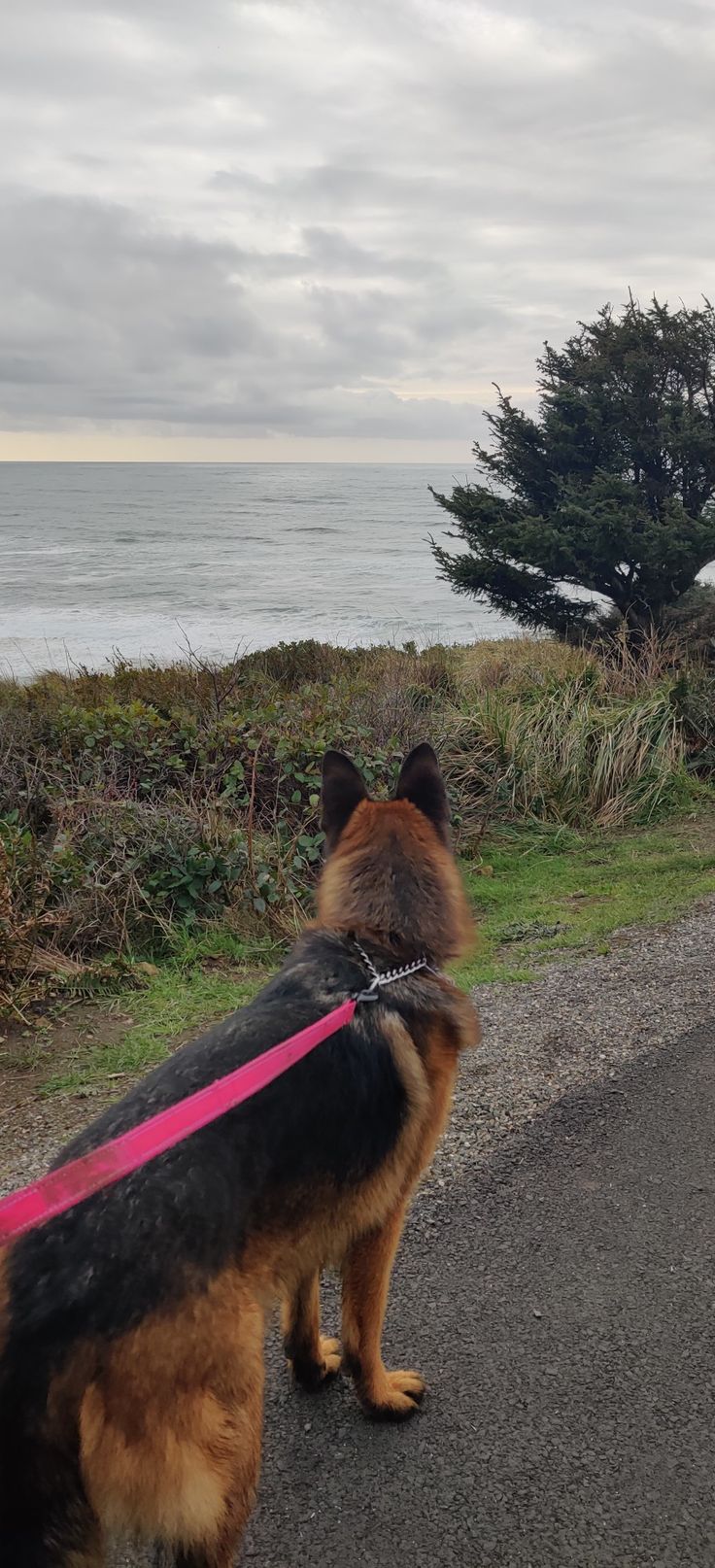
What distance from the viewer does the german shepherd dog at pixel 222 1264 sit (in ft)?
5.90

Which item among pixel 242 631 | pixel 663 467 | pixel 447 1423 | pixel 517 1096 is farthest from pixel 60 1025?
pixel 242 631

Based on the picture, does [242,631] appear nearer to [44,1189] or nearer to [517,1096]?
[517,1096]

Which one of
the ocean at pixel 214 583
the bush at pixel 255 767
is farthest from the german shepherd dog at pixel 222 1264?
the ocean at pixel 214 583

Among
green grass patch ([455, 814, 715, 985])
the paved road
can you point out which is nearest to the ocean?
green grass patch ([455, 814, 715, 985])

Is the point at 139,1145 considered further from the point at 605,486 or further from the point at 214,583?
the point at 214,583

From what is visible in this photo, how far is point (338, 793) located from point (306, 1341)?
1.71 metres

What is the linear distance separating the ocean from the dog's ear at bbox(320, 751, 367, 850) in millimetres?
14044

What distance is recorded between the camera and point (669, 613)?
1474cm

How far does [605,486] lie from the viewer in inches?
563

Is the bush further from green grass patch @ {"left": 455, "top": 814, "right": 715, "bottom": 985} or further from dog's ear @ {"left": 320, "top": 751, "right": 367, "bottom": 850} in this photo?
dog's ear @ {"left": 320, "top": 751, "right": 367, "bottom": 850}

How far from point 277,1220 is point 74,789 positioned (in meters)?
6.07

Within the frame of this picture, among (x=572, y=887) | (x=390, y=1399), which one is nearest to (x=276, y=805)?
(x=572, y=887)

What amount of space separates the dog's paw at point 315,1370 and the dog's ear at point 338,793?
5.25ft

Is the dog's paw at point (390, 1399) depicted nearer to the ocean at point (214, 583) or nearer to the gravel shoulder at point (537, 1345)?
the gravel shoulder at point (537, 1345)
